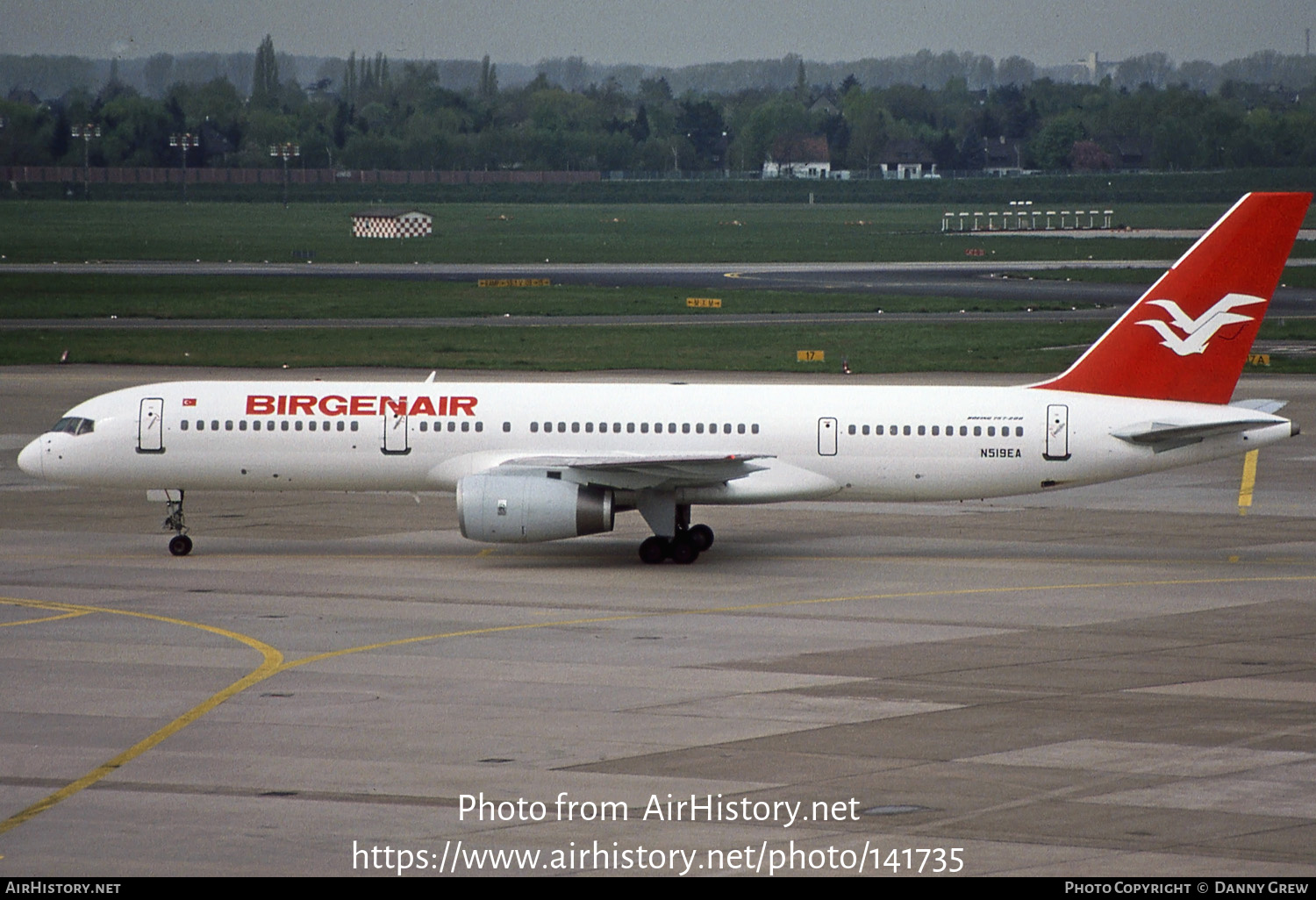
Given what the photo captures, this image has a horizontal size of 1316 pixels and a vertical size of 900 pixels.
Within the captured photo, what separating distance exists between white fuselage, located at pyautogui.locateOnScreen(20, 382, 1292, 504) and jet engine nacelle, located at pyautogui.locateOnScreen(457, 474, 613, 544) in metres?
2.11

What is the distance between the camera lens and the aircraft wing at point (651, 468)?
3778 cm

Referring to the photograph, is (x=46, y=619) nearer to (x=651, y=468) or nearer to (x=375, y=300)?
(x=651, y=468)

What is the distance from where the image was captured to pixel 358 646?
30.7 metres

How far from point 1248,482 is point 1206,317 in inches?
551

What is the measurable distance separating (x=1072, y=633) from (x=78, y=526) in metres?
25.6

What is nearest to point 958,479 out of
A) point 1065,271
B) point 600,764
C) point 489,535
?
point 489,535

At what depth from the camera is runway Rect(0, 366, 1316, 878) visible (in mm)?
19875

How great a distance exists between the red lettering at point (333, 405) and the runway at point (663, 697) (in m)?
3.36

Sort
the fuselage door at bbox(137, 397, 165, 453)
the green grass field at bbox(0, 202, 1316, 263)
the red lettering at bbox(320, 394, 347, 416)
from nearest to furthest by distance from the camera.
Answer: the red lettering at bbox(320, 394, 347, 416), the fuselage door at bbox(137, 397, 165, 453), the green grass field at bbox(0, 202, 1316, 263)

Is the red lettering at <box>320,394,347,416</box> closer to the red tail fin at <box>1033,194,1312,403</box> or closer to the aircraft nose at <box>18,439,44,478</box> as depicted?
the aircraft nose at <box>18,439,44,478</box>

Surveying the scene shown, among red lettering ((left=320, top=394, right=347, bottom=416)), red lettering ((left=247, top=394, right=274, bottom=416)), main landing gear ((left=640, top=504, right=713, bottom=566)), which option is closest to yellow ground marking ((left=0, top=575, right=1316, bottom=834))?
main landing gear ((left=640, top=504, right=713, bottom=566))

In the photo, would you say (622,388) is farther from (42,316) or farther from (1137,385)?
(42,316)

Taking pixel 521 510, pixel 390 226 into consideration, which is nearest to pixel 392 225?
pixel 390 226

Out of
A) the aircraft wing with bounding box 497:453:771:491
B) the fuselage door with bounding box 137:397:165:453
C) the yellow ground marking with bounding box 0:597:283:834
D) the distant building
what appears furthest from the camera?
the distant building
